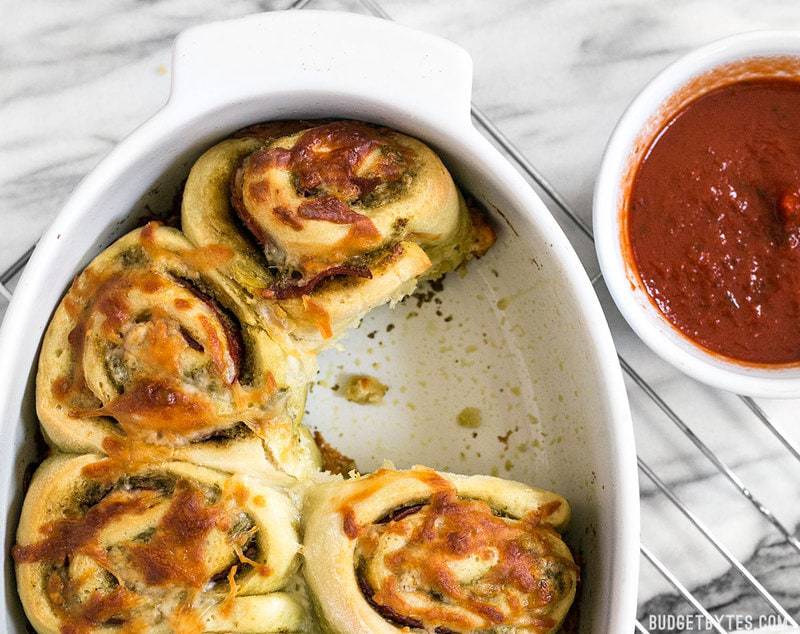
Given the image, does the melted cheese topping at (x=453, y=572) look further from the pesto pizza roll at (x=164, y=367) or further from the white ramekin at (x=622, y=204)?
the white ramekin at (x=622, y=204)

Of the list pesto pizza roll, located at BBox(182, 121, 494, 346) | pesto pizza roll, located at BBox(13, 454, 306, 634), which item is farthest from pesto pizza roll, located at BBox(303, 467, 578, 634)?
pesto pizza roll, located at BBox(182, 121, 494, 346)

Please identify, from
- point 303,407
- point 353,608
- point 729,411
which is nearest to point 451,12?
point 303,407

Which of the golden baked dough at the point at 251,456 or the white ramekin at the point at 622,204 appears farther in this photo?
the white ramekin at the point at 622,204

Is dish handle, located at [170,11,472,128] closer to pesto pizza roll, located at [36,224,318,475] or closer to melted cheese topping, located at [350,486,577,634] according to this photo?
pesto pizza roll, located at [36,224,318,475]

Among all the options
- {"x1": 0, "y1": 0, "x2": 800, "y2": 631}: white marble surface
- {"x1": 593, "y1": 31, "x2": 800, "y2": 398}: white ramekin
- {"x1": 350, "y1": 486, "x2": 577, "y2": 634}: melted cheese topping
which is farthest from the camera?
{"x1": 0, "y1": 0, "x2": 800, "y2": 631}: white marble surface

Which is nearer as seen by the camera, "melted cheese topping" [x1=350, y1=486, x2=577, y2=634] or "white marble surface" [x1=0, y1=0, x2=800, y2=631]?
"melted cheese topping" [x1=350, y1=486, x2=577, y2=634]

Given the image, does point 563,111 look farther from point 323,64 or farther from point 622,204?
point 323,64

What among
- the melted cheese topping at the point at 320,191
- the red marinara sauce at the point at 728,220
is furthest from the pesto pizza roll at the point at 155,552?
the red marinara sauce at the point at 728,220

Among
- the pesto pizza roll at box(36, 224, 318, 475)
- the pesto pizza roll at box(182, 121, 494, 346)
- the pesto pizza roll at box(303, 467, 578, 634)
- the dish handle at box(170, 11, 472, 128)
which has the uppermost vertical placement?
the dish handle at box(170, 11, 472, 128)
